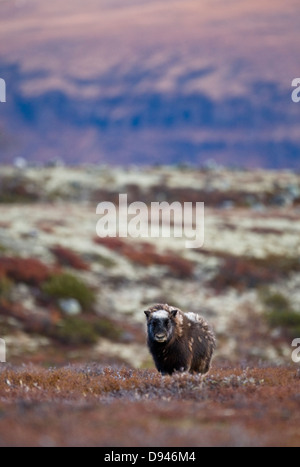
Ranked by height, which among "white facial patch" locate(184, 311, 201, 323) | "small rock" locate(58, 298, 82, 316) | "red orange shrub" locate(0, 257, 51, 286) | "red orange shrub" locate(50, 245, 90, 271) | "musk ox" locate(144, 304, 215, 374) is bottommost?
"musk ox" locate(144, 304, 215, 374)

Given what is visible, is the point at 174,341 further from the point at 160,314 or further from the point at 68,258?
the point at 68,258

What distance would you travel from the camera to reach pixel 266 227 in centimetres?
6259

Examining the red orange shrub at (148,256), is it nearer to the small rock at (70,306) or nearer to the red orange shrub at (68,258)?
the red orange shrub at (68,258)

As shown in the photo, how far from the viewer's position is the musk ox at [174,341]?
13.4 meters

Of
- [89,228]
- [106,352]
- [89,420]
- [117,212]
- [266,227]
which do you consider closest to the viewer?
[89,420]

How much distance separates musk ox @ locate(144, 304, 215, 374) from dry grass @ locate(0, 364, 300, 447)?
824mm

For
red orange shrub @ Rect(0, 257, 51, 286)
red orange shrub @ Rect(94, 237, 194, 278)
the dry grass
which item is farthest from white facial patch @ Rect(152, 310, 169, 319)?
red orange shrub @ Rect(94, 237, 194, 278)

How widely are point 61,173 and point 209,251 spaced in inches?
2034

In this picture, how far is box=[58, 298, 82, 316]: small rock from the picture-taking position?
39.0 metres

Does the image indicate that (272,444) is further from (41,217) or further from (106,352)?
(41,217)

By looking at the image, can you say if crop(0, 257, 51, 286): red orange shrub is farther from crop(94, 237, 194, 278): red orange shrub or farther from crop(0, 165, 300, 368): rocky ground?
crop(94, 237, 194, 278): red orange shrub

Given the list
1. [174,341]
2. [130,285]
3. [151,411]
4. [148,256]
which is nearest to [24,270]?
[130,285]

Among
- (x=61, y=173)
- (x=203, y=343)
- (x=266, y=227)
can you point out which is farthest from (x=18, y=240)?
(x=61, y=173)

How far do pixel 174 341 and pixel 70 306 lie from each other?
26.2 metres
